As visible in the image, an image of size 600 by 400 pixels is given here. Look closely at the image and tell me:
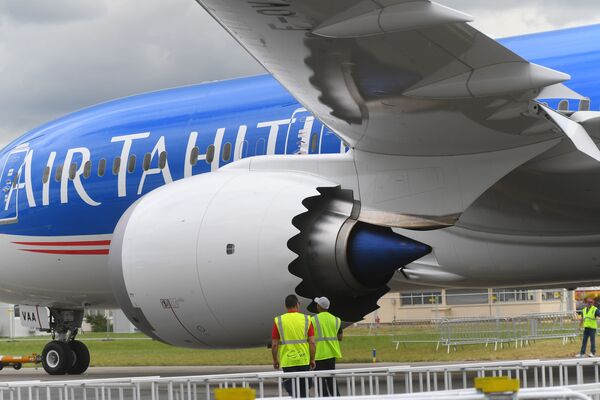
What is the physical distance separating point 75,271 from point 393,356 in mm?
8605

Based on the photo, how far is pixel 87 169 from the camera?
16.5 m

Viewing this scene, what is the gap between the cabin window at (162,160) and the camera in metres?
15.5

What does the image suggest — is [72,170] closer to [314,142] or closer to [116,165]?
[116,165]

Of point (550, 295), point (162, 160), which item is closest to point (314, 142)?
point (162, 160)

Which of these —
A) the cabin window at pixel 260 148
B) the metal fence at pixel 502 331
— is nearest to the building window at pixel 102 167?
the cabin window at pixel 260 148

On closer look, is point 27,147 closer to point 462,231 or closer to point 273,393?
point 273,393

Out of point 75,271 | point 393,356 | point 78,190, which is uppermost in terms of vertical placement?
point 78,190

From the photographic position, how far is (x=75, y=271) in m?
16.4

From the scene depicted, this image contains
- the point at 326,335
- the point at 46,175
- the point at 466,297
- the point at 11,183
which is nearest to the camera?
the point at 326,335

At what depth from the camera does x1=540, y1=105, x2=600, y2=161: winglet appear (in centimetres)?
970

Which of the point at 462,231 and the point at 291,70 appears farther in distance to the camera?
the point at 462,231

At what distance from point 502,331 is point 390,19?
20552 mm

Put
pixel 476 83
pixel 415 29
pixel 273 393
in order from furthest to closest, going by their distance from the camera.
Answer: pixel 273 393, pixel 476 83, pixel 415 29

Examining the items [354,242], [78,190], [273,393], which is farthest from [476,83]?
[78,190]
